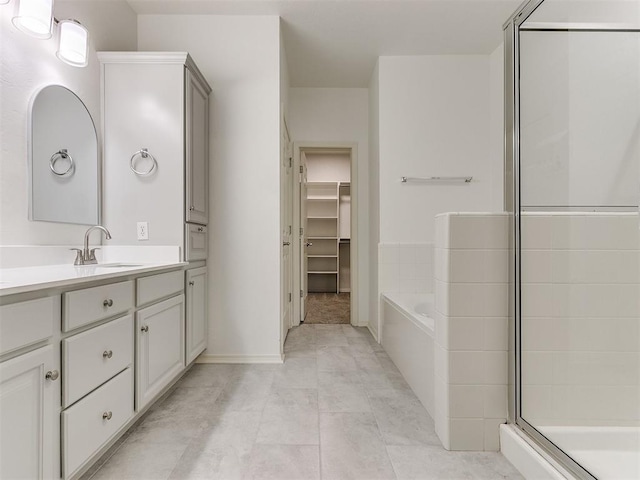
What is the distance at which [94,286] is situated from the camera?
1.30 m

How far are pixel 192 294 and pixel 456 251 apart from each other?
5.49 ft

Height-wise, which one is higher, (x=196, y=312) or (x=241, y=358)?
(x=196, y=312)

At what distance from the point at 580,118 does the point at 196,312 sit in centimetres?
231

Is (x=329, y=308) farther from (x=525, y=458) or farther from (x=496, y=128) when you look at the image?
(x=525, y=458)

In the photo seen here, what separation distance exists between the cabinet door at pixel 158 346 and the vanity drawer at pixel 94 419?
91 millimetres

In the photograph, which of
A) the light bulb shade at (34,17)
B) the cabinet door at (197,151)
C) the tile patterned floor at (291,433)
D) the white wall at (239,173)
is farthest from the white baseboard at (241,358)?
the light bulb shade at (34,17)

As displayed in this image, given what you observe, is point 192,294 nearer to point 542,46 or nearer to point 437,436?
point 437,436

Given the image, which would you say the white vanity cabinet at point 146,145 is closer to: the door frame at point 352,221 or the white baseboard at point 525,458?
the door frame at point 352,221

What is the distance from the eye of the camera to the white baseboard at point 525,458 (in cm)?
120

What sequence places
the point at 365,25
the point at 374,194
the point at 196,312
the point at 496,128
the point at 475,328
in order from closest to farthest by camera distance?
the point at 475,328
the point at 196,312
the point at 365,25
the point at 496,128
the point at 374,194

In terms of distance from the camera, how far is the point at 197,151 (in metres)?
2.40

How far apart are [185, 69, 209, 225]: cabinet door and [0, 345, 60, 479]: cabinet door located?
1317 millimetres

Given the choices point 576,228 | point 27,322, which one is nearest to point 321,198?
point 576,228

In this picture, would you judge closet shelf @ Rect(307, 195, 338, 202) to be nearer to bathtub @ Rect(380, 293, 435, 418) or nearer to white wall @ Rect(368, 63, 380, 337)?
white wall @ Rect(368, 63, 380, 337)
